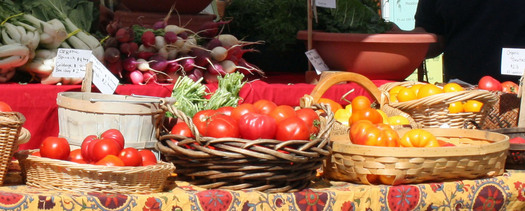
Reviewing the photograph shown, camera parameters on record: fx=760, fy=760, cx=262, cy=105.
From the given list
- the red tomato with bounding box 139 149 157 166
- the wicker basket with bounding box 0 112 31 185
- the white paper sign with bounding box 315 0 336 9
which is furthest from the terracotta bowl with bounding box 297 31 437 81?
the wicker basket with bounding box 0 112 31 185

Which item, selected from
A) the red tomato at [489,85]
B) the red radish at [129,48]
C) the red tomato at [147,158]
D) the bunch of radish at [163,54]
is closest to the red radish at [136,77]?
the bunch of radish at [163,54]

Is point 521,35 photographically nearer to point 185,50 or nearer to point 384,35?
point 384,35

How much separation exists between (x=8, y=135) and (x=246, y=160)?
2.64 ft

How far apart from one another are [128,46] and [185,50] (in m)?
0.31

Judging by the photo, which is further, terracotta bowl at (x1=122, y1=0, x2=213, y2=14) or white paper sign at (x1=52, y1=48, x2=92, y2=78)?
terracotta bowl at (x1=122, y1=0, x2=213, y2=14)

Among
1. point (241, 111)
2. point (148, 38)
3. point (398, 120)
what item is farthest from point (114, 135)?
point (398, 120)

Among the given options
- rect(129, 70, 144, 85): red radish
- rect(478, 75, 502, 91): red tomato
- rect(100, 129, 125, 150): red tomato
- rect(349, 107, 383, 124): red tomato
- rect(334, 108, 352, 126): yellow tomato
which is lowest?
rect(478, 75, 502, 91): red tomato

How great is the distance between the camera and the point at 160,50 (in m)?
3.89

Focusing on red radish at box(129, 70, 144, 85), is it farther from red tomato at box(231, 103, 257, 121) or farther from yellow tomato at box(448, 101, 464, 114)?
yellow tomato at box(448, 101, 464, 114)

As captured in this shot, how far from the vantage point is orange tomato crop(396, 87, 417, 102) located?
12.2 feet

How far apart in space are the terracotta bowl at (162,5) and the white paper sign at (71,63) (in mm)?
875

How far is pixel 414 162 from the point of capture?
2.81 m

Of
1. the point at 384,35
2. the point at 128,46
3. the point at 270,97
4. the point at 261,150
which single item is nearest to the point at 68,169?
the point at 261,150

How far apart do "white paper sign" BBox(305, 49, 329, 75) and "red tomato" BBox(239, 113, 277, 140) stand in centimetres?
155
